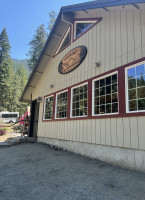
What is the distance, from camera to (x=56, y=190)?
2.70 meters

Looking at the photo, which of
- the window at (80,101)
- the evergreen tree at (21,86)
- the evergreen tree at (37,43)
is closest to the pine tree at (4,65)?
the evergreen tree at (21,86)

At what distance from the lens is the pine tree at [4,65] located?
1125 inches

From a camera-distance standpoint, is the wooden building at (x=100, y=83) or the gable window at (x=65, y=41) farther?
the gable window at (x=65, y=41)

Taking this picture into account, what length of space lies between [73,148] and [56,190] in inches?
116

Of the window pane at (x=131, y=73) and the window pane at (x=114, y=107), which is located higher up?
the window pane at (x=131, y=73)

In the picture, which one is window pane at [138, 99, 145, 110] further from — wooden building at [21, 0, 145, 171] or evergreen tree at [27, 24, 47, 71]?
evergreen tree at [27, 24, 47, 71]

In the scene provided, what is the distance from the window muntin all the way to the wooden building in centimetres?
4

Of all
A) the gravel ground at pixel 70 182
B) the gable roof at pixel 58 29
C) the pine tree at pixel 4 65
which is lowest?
the gravel ground at pixel 70 182

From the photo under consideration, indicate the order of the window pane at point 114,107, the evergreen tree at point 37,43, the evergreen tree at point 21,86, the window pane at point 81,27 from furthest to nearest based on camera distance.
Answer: the evergreen tree at point 21,86 < the evergreen tree at point 37,43 < the window pane at point 81,27 < the window pane at point 114,107

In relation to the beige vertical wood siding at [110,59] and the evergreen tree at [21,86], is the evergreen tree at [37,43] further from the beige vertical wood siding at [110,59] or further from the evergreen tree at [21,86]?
the beige vertical wood siding at [110,59]

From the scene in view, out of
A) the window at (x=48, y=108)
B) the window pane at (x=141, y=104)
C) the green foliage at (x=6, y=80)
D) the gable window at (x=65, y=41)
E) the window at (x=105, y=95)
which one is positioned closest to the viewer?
the window pane at (x=141, y=104)

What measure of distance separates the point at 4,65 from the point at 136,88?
30171 millimetres

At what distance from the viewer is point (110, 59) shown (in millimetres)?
4602

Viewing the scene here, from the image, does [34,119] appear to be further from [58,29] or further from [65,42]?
[58,29]
